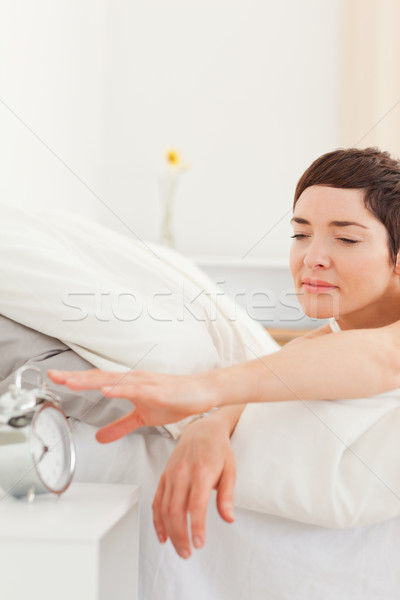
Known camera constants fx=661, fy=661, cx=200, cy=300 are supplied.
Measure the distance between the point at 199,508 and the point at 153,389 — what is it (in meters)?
0.14

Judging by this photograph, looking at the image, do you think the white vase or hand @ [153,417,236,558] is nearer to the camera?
hand @ [153,417,236,558]

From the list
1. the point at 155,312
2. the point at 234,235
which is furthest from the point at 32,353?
the point at 234,235

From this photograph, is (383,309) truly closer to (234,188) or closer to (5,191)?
(5,191)

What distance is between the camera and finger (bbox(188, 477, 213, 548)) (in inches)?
27.3

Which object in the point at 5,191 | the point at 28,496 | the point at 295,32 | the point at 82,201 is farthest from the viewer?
the point at 295,32

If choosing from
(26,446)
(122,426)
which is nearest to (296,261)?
(122,426)

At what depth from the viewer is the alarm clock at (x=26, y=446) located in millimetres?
693

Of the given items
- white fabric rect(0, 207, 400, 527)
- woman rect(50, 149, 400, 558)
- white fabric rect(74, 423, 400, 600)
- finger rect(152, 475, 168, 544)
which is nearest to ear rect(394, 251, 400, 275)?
woman rect(50, 149, 400, 558)

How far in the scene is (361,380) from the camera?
78 centimetres

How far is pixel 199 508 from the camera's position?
28.1 inches

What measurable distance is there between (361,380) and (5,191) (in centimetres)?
129

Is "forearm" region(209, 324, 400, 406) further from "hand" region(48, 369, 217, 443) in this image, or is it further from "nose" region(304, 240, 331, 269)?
"nose" region(304, 240, 331, 269)

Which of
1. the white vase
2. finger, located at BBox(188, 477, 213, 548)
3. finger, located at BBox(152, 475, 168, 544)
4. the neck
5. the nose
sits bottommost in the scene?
the white vase

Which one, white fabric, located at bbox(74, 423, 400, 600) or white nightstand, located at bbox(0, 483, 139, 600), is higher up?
white nightstand, located at bbox(0, 483, 139, 600)
